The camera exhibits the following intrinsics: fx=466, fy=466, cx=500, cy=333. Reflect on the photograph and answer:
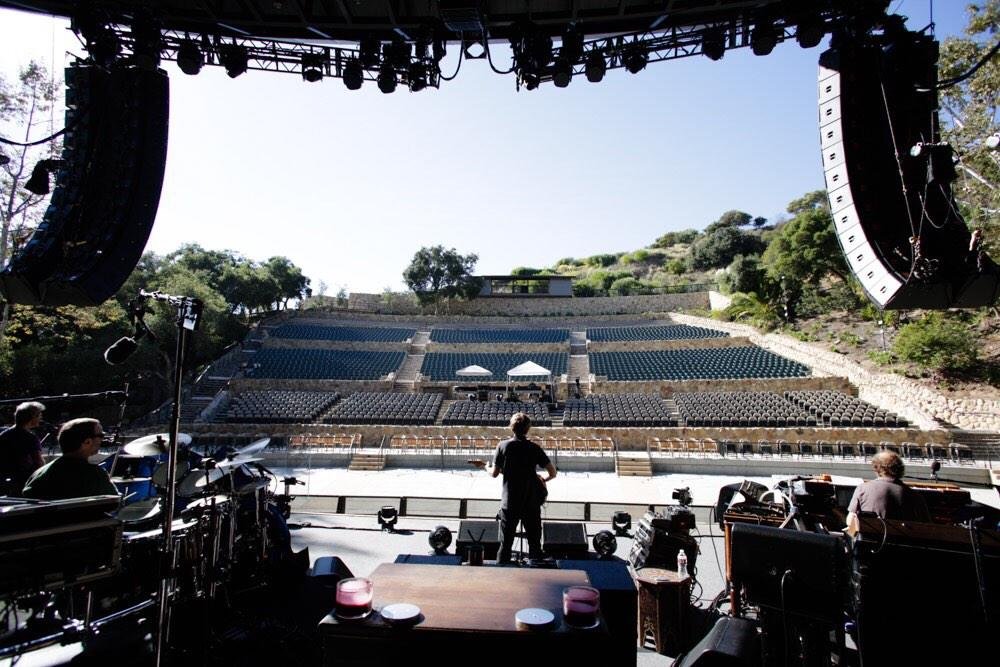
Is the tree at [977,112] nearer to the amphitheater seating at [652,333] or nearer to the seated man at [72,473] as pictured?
the amphitheater seating at [652,333]

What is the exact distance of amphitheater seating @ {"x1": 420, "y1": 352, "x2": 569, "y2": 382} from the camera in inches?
950

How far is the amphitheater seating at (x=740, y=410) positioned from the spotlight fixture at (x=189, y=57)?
602 inches

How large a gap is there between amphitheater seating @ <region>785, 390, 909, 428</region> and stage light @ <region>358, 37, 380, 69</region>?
15.3m

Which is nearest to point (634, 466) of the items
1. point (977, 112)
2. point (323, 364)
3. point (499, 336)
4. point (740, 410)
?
point (740, 410)

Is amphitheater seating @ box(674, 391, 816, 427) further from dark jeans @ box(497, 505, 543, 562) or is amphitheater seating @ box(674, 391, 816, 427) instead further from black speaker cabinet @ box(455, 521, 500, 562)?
dark jeans @ box(497, 505, 543, 562)

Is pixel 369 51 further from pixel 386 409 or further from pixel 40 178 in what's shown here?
pixel 386 409

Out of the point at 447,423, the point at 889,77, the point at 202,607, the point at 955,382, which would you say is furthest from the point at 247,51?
the point at 955,382

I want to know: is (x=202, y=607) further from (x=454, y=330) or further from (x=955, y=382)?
(x=454, y=330)

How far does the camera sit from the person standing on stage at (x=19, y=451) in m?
4.38

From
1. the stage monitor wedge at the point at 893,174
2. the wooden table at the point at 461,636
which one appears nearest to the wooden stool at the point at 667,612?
the wooden table at the point at 461,636

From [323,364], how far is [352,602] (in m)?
24.4

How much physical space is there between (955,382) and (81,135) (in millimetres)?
22551

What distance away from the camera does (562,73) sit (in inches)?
291

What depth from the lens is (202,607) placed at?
3.09 metres
